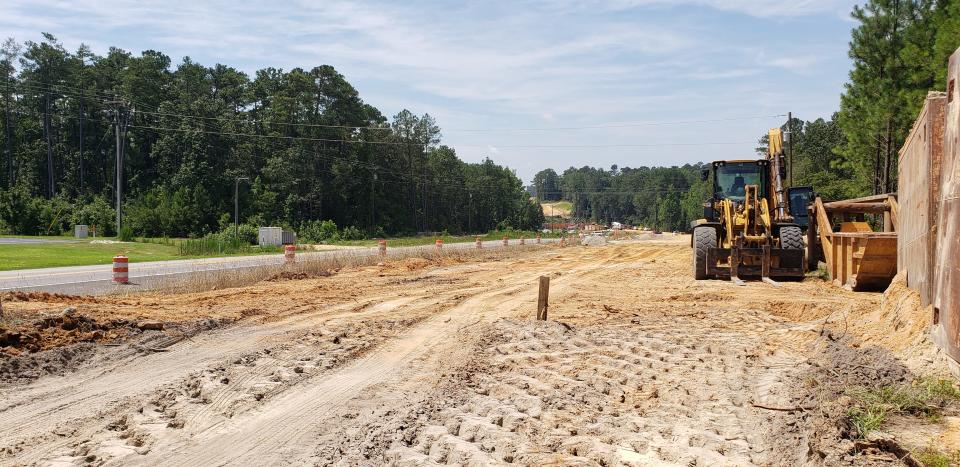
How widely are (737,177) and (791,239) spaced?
3.21 m

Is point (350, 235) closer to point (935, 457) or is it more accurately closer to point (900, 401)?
point (900, 401)

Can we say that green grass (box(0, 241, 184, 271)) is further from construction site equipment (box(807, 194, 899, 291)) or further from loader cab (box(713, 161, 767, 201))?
construction site equipment (box(807, 194, 899, 291))

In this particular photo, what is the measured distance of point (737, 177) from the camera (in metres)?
20.1

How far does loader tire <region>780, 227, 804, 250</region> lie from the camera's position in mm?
17312

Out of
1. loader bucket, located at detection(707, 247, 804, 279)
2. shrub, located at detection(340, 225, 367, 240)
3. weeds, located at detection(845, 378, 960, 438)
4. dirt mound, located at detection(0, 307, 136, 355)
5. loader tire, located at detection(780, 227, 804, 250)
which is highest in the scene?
loader tire, located at detection(780, 227, 804, 250)

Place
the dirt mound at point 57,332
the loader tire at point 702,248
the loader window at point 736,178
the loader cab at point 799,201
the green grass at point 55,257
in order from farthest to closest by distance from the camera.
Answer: the green grass at point 55,257 → the loader cab at point 799,201 → the loader window at point 736,178 → the loader tire at point 702,248 → the dirt mound at point 57,332

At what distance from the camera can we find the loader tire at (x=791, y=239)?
1731 cm

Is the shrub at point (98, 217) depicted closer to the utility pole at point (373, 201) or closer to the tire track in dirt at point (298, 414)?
the utility pole at point (373, 201)

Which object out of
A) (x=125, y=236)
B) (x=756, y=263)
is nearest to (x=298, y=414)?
(x=756, y=263)

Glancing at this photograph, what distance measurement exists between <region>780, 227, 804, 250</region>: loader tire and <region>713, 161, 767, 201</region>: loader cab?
2.47m

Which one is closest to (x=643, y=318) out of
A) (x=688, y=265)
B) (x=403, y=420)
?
(x=403, y=420)

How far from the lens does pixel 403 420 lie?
6008 mm

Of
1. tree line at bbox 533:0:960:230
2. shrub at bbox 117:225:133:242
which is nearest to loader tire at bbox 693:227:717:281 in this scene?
tree line at bbox 533:0:960:230

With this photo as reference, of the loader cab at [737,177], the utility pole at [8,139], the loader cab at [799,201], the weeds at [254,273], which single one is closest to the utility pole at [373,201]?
the utility pole at [8,139]
